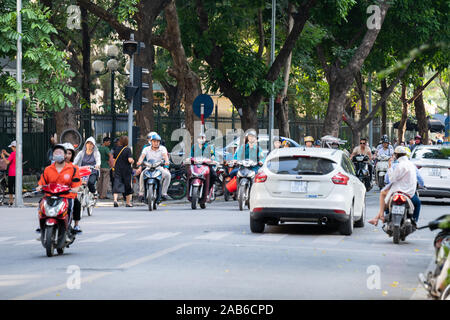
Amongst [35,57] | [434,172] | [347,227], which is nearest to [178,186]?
[35,57]

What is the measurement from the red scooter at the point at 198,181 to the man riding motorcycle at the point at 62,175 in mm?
9107

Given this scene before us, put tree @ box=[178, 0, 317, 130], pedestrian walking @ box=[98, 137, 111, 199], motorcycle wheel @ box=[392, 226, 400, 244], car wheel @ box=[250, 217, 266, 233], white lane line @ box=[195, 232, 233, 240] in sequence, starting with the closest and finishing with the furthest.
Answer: motorcycle wheel @ box=[392, 226, 400, 244] < white lane line @ box=[195, 232, 233, 240] < car wheel @ box=[250, 217, 266, 233] < pedestrian walking @ box=[98, 137, 111, 199] < tree @ box=[178, 0, 317, 130]

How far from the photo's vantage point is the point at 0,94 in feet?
76.1

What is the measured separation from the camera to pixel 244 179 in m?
21.6

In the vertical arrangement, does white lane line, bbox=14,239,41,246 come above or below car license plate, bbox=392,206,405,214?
below

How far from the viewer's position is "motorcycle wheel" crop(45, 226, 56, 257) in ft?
39.2

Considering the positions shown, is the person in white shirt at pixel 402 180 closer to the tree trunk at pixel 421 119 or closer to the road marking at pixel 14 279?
the road marking at pixel 14 279

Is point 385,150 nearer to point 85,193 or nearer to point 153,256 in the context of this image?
point 85,193

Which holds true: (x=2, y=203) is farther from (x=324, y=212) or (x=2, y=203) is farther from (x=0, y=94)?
(x=324, y=212)

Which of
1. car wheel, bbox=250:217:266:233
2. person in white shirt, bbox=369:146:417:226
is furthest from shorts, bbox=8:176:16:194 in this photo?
person in white shirt, bbox=369:146:417:226

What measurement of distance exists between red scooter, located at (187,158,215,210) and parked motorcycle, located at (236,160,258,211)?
2.57ft

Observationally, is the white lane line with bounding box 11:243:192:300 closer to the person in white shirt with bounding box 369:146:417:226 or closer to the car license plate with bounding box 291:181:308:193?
the car license plate with bounding box 291:181:308:193

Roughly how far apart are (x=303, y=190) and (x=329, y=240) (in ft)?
3.22

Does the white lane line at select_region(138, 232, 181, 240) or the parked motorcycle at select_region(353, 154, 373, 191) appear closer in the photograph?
the white lane line at select_region(138, 232, 181, 240)
